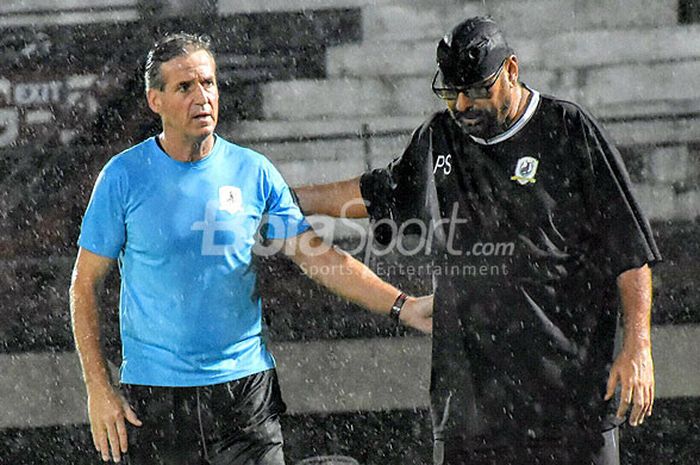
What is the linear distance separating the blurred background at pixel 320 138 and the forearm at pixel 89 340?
182 centimetres

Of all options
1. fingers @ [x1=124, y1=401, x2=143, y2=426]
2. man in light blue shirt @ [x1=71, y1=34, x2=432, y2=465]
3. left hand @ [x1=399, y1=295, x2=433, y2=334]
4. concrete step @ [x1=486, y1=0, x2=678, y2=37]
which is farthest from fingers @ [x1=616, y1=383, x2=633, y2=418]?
concrete step @ [x1=486, y1=0, x2=678, y2=37]

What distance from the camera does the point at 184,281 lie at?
9.54ft

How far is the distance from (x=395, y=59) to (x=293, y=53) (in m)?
0.46

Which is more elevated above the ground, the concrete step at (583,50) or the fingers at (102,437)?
the concrete step at (583,50)

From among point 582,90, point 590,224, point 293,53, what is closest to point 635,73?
point 582,90

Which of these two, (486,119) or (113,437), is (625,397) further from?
(113,437)

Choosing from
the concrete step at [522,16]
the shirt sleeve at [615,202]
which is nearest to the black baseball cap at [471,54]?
the shirt sleeve at [615,202]

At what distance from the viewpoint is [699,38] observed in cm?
454

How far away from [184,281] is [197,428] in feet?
1.29

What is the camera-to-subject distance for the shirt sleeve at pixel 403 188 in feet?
10.3

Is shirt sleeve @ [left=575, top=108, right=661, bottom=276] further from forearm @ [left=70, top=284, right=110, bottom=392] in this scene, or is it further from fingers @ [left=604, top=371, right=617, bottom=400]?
forearm @ [left=70, top=284, right=110, bottom=392]

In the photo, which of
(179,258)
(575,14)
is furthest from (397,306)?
(575,14)

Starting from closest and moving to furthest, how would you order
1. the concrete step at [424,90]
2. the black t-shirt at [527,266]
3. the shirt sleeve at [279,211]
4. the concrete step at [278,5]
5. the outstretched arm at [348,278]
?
the black t-shirt at [527,266]
the shirt sleeve at [279,211]
the outstretched arm at [348,278]
the concrete step at [424,90]
the concrete step at [278,5]

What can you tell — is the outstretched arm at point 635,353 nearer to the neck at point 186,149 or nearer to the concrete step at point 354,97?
the neck at point 186,149
